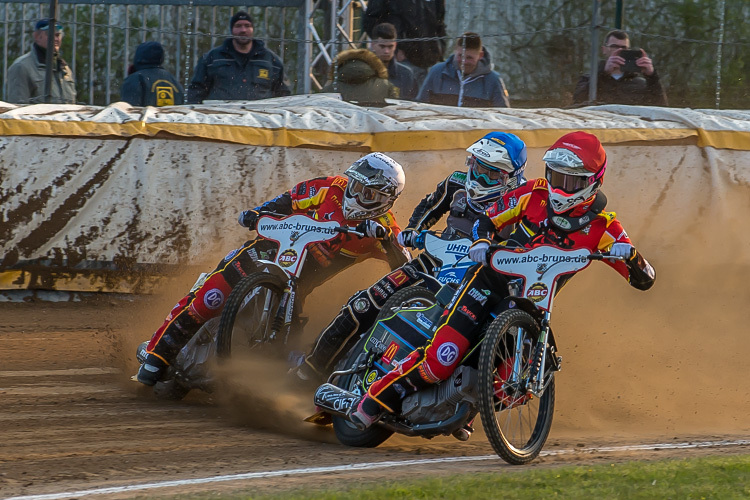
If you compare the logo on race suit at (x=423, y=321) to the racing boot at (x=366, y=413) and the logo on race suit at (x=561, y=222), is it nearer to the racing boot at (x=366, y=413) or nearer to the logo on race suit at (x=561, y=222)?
the racing boot at (x=366, y=413)

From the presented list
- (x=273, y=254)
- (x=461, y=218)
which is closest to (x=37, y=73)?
(x=273, y=254)

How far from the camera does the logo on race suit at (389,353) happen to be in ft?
21.5

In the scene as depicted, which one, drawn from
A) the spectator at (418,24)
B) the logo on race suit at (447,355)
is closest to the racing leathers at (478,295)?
the logo on race suit at (447,355)

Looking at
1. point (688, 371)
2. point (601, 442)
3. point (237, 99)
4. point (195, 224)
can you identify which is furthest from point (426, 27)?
point (601, 442)

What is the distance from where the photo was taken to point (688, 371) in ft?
29.2

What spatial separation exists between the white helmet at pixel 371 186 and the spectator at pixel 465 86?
12.3ft

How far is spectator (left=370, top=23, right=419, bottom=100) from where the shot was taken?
1127 cm

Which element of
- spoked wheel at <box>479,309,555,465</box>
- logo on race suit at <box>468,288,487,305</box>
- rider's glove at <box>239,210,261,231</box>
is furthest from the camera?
rider's glove at <box>239,210,261,231</box>

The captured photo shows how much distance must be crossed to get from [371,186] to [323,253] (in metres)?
0.63

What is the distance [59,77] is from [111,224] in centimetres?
169

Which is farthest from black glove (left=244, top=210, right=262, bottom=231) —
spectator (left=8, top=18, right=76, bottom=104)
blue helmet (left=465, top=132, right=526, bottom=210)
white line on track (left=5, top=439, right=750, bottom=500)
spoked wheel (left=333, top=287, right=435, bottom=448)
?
spectator (left=8, top=18, right=76, bottom=104)

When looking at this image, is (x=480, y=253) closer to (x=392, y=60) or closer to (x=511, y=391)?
(x=511, y=391)

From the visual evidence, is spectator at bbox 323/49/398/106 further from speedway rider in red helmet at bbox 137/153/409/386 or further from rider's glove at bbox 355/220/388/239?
rider's glove at bbox 355/220/388/239

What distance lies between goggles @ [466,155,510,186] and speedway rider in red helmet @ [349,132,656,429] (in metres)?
0.96
